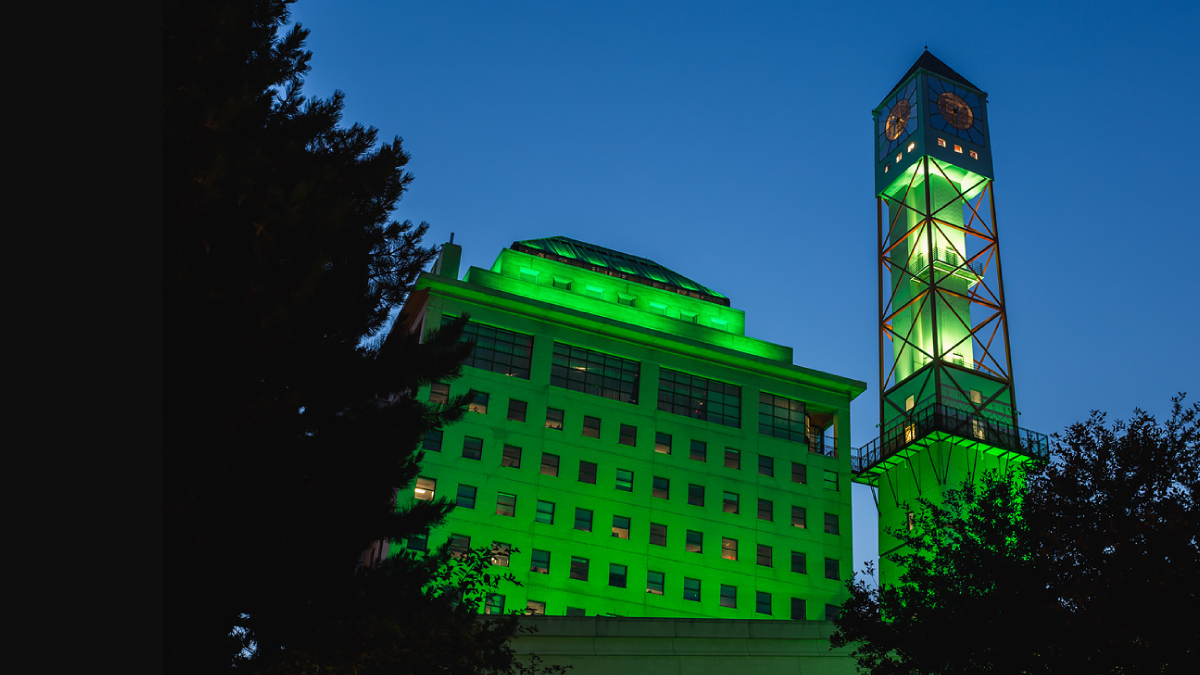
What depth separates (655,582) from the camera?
200 feet

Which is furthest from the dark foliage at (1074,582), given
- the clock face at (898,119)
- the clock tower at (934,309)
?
the clock face at (898,119)

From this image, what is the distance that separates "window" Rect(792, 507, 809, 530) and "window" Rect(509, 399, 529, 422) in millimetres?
18741

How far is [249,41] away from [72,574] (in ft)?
51.5

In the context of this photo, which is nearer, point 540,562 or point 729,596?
point 540,562

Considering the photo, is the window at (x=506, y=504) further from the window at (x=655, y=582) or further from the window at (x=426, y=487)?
the window at (x=655, y=582)

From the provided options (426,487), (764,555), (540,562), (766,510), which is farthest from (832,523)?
(426,487)

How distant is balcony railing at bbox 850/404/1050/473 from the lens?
57031mm

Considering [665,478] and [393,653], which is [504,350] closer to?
[665,478]

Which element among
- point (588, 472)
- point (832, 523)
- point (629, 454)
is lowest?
point (832, 523)

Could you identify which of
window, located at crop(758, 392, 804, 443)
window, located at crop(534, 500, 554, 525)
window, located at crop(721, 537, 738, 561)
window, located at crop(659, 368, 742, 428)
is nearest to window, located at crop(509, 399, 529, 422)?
window, located at crop(534, 500, 554, 525)

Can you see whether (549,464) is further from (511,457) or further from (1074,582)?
(1074,582)

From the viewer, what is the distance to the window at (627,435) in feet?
213

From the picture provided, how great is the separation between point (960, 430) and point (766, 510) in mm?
14178

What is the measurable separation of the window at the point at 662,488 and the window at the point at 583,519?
466 centimetres
